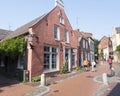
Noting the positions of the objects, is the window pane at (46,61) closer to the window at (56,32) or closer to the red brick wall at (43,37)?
the red brick wall at (43,37)

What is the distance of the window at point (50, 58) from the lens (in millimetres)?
17136

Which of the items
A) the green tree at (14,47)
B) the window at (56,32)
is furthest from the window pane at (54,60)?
the green tree at (14,47)

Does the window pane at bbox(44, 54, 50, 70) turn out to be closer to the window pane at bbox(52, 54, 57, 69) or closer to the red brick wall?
the red brick wall

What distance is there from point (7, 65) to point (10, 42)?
3222 millimetres

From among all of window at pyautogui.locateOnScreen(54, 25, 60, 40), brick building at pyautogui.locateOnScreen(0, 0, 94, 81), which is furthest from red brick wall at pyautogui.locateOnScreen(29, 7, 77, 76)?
window at pyautogui.locateOnScreen(54, 25, 60, 40)

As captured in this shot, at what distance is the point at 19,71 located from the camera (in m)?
16.3

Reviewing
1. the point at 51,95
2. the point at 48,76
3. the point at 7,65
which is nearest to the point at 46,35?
the point at 48,76

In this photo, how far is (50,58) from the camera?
57.8 feet

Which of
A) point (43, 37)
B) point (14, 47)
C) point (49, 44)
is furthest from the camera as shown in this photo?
point (49, 44)

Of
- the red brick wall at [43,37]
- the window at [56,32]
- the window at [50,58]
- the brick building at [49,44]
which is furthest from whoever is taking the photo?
the window at [56,32]

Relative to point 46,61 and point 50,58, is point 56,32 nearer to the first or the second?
point 50,58

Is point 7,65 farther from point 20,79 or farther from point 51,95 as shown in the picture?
point 51,95

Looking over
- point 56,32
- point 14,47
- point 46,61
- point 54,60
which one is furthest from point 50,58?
point 14,47

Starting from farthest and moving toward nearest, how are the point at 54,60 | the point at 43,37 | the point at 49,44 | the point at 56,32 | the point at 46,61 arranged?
the point at 56,32
the point at 54,60
the point at 49,44
the point at 46,61
the point at 43,37
